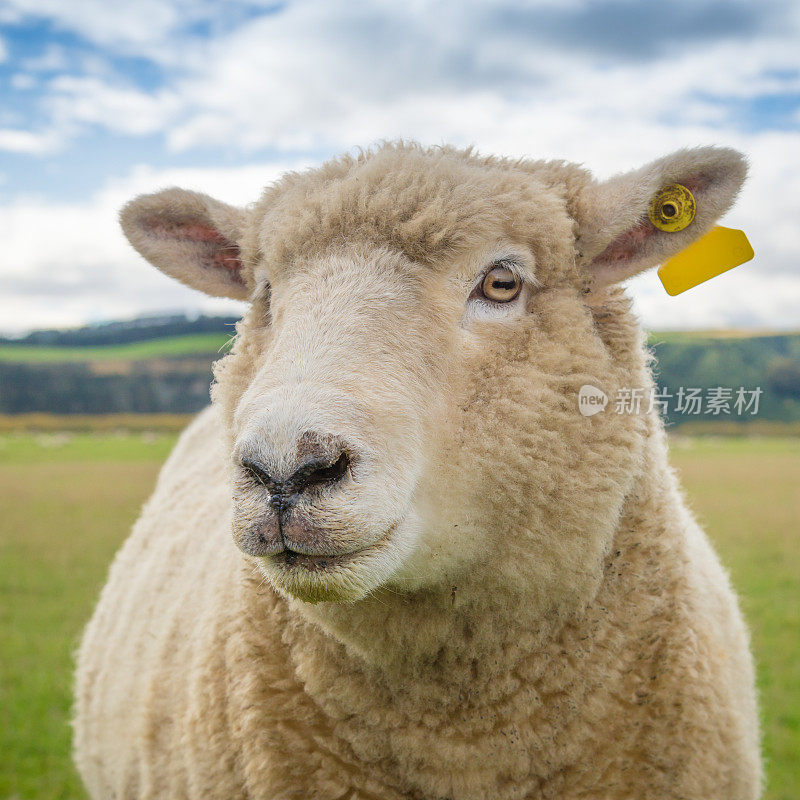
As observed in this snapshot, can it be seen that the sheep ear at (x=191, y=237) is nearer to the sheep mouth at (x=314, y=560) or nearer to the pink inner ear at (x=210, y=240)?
the pink inner ear at (x=210, y=240)

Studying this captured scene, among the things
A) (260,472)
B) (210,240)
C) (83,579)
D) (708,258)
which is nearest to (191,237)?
(210,240)

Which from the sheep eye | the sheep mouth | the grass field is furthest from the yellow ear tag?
the sheep mouth

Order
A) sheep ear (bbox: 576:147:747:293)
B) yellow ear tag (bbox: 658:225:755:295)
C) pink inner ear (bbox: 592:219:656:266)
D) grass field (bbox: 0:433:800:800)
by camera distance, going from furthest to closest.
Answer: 1. grass field (bbox: 0:433:800:800)
2. yellow ear tag (bbox: 658:225:755:295)
3. pink inner ear (bbox: 592:219:656:266)
4. sheep ear (bbox: 576:147:747:293)

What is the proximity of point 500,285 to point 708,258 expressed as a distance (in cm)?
82

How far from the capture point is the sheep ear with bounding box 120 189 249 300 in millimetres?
2738

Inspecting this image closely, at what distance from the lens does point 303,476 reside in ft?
5.35

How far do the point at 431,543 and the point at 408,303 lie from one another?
617 millimetres

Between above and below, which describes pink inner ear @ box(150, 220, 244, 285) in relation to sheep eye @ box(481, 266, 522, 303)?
above

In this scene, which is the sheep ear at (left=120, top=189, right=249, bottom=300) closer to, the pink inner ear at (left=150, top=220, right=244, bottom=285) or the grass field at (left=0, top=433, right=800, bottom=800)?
the pink inner ear at (left=150, top=220, right=244, bottom=285)

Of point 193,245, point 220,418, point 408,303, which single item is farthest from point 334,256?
point 193,245

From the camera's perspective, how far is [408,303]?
2.02 meters

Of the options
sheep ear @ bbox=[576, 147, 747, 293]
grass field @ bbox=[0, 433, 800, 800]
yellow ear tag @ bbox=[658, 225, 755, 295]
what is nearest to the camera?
sheep ear @ bbox=[576, 147, 747, 293]

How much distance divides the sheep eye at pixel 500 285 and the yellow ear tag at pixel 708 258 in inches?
26.3

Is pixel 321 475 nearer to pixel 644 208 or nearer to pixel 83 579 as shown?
pixel 644 208
